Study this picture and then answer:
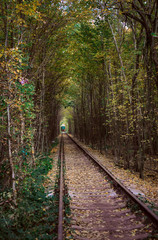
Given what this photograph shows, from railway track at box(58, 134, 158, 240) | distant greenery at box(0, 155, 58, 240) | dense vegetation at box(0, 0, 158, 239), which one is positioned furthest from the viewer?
dense vegetation at box(0, 0, 158, 239)

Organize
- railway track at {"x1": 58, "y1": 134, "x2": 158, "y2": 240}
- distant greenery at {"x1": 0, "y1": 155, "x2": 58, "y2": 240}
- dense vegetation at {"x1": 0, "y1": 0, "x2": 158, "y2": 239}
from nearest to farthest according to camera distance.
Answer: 1. distant greenery at {"x1": 0, "y1": 155, "x2": 58, "y2": 240}
2. railway track at {"x1": 58, "y1": 134, "x2": 158, "y2": 240}
3. dense vegetation at {"x1": 0, "y1": 0, "x2": 158, "y2": 239}

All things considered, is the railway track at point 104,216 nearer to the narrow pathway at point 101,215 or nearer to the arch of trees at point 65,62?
Result: the narrow pathway at point 101,215

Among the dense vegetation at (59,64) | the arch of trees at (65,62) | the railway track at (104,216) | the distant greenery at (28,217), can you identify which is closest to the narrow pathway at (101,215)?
the railway track at (104,216)

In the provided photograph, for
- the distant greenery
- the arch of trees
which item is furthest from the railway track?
the arch of trees

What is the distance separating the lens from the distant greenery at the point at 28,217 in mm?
3357

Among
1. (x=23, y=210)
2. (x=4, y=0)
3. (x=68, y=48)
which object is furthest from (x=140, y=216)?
(x=68, y=48)

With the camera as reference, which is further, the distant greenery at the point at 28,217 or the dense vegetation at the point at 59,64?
the dense vegetation at the point at 59,64

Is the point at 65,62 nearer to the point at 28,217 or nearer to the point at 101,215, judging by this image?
the point at 101,215

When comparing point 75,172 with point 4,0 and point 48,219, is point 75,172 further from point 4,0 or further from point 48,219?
point 4,0

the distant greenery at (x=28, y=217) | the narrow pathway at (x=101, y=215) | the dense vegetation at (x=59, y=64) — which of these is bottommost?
the narrow pathway at (x=101, y=215)

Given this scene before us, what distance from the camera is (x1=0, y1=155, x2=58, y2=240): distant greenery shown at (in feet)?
11.0

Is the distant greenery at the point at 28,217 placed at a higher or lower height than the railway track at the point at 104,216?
higher

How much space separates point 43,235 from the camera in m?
3.33

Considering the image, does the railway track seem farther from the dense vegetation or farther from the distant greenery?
the dense vegetation
